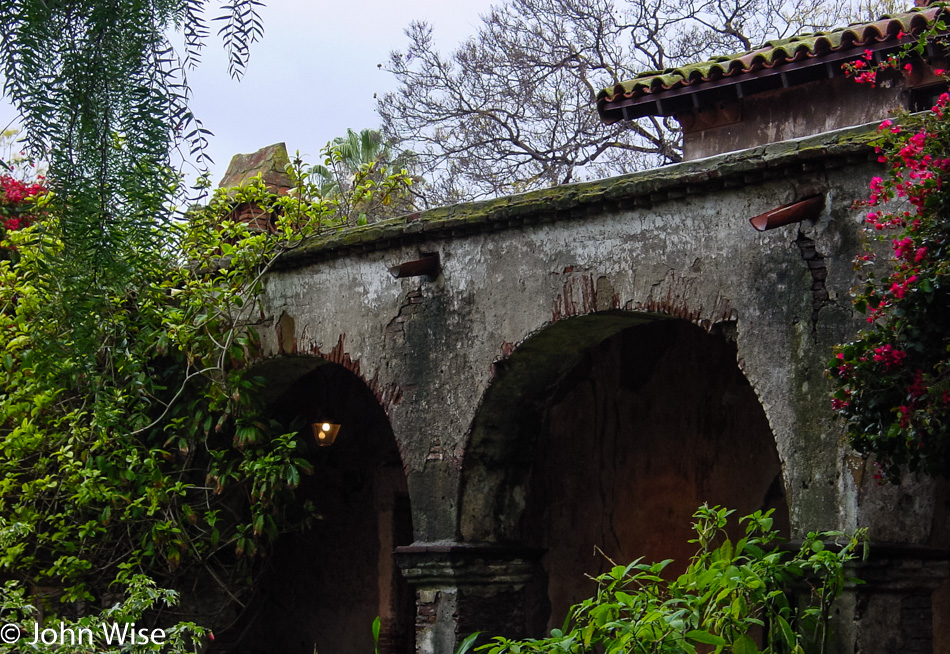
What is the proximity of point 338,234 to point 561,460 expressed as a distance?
221 cm

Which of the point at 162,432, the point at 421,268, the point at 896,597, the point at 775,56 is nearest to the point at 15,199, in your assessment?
the point at 162,432

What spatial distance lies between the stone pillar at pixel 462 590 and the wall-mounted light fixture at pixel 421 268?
156 centimetres

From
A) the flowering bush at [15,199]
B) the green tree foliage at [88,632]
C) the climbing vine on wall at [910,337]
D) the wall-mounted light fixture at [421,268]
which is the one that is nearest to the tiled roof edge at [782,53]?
the wall-mounted light fixture at [421,268]

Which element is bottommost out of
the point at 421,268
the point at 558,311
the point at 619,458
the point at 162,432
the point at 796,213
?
the point at 619,458

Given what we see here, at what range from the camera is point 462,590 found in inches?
268

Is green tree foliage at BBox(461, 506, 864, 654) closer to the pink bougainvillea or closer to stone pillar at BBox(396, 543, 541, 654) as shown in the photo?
stone pillar at BBox(396, 543, 541, 654)

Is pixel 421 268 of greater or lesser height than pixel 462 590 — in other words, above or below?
above

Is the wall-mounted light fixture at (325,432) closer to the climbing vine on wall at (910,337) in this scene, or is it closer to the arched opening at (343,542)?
the arched opening at (343,542)

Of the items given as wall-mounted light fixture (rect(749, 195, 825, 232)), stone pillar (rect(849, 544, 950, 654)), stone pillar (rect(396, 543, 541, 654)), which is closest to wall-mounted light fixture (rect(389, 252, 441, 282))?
stone pillar (rect(396, 543, 541, 654))

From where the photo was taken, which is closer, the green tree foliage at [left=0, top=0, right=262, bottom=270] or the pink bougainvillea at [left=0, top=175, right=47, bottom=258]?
the green tree foliage at [left=0, top=0, right=262, bottom=270]

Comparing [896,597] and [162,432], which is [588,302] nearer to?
[896,597]

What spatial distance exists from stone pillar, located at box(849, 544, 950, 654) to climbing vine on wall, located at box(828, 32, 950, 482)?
1.66 feet

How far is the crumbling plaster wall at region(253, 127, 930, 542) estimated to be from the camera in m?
5.50

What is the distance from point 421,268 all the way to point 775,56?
3.35 meters
